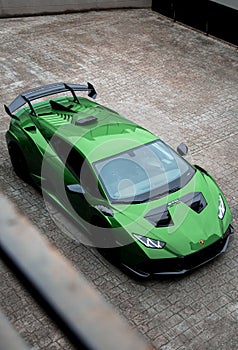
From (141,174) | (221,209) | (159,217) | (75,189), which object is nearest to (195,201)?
(221,209)

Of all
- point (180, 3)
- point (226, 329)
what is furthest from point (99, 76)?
point (226, 329)

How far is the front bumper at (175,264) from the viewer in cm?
578

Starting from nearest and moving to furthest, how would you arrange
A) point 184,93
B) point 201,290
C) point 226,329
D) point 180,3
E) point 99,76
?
point 226,329
point 201,290
point 184,93
point 99,76
point 180,3

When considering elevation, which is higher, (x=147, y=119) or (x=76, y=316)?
(x=76, y=316)

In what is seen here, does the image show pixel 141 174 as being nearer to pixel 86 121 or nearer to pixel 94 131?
pixel 94 131

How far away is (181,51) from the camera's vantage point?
12.5 m

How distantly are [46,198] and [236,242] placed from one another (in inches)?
105

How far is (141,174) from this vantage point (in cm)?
634

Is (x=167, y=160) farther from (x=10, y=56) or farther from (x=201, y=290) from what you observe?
(x=10, y=56)

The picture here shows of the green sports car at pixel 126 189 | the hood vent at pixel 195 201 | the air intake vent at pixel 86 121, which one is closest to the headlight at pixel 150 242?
the green sports car at pixel 126 189

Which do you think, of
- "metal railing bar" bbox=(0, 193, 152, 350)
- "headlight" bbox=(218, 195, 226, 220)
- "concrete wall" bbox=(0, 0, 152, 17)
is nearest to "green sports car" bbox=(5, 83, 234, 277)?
"headlight" bbox=(218, 195, 226, 220)

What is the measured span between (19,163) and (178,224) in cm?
293

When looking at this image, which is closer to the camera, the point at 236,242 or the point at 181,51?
the point at 236,242

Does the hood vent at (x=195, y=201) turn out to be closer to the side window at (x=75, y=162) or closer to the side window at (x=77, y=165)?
the side window at (x=77, y=165)
